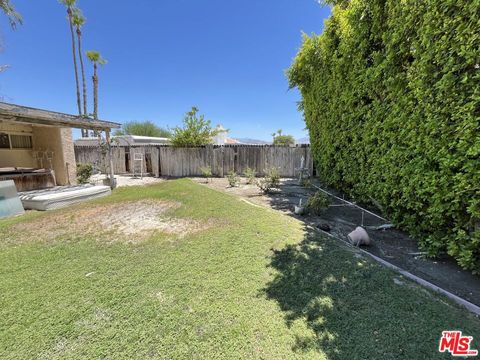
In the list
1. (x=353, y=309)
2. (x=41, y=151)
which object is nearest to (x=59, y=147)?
(x=41, y=151)

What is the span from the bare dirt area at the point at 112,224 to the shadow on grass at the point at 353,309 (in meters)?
2.18

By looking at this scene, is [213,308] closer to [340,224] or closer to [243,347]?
[243,347]

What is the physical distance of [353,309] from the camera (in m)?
2.21

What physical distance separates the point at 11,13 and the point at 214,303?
1465 cm

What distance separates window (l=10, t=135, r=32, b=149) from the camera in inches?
340

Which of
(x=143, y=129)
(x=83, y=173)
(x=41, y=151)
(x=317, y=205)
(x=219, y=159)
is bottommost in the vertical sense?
(x=317, y=205)

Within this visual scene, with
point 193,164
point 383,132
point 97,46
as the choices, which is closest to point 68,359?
point 383,132

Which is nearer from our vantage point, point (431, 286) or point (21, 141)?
point (431, 286)

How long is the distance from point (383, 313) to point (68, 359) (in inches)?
109

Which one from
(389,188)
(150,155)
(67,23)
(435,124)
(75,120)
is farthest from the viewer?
(67,23)

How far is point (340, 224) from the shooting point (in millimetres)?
4613

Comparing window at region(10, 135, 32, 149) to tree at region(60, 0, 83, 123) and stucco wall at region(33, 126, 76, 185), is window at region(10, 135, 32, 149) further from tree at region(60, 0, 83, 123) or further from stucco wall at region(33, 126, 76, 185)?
tree at region(60, 0, 83, 123)

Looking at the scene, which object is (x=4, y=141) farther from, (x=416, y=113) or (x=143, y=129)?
(x=143, y=129)

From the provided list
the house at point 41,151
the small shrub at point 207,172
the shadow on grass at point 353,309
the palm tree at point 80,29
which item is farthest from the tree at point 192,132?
the palm tree at point 80,29
